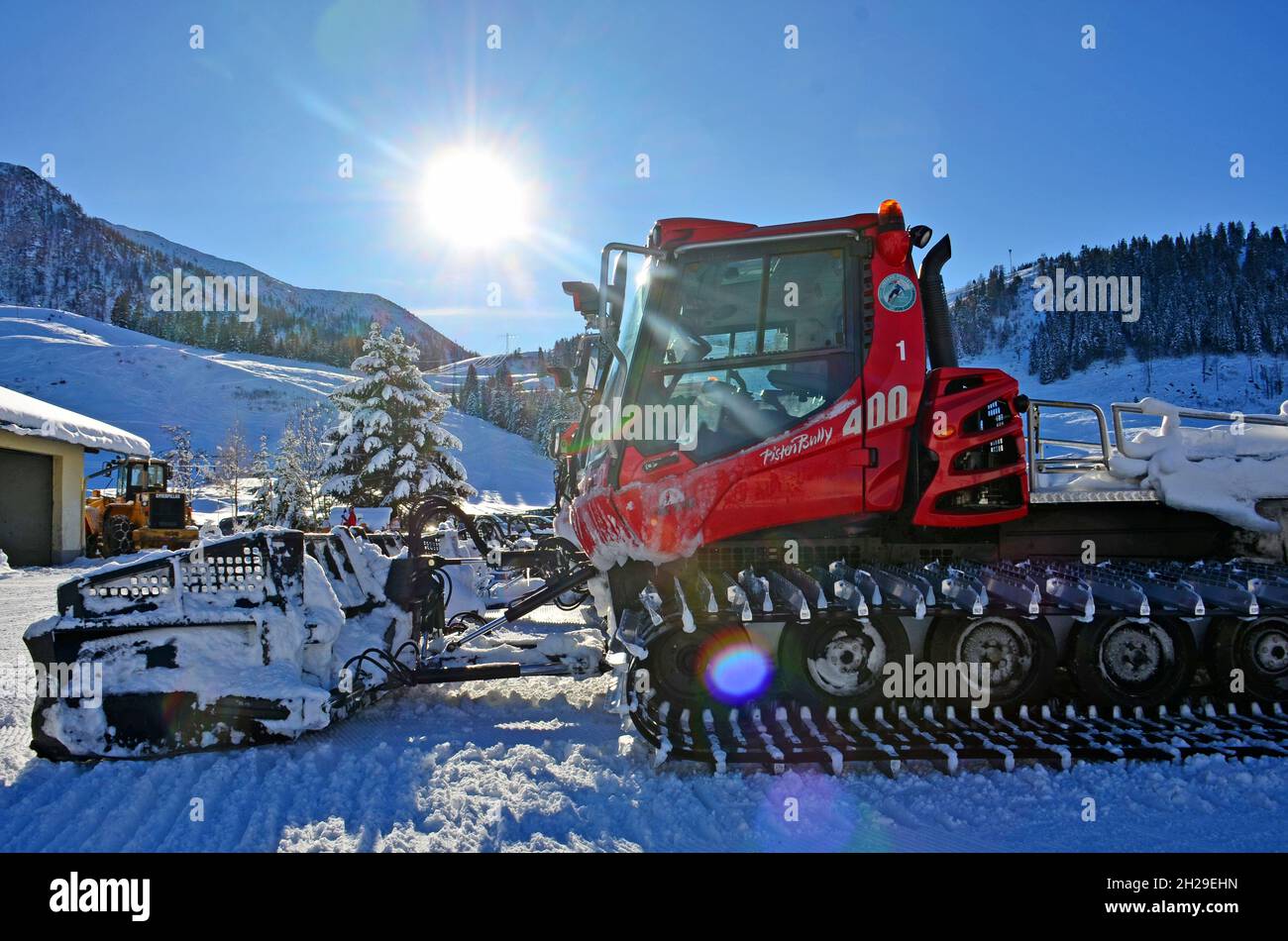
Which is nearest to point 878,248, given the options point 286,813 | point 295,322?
point 286,813

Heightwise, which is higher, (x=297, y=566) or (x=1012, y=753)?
(x=297, y=566)

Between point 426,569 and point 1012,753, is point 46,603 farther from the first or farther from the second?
point 1012,753

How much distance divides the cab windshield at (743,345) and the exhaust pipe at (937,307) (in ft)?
2.25

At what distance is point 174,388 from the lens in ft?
332

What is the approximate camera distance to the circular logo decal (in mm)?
4633

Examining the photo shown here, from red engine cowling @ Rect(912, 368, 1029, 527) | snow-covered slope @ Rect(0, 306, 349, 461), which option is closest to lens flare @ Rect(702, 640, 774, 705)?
red engine cowling @ Rect(912, 368, 1029, 527)

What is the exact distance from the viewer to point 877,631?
172 inches

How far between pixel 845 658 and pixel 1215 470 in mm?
2839

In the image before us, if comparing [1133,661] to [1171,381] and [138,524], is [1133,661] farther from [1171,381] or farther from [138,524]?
[1171,381]

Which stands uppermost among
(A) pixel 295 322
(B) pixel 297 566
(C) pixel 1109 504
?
(A) pixel 295 322

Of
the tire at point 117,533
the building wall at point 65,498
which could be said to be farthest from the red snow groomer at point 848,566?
the tire at point 117,533

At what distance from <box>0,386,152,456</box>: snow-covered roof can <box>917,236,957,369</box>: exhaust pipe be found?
75.9 ft

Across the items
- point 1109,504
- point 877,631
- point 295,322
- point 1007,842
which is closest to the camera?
point 1007,842

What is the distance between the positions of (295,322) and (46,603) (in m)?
192
